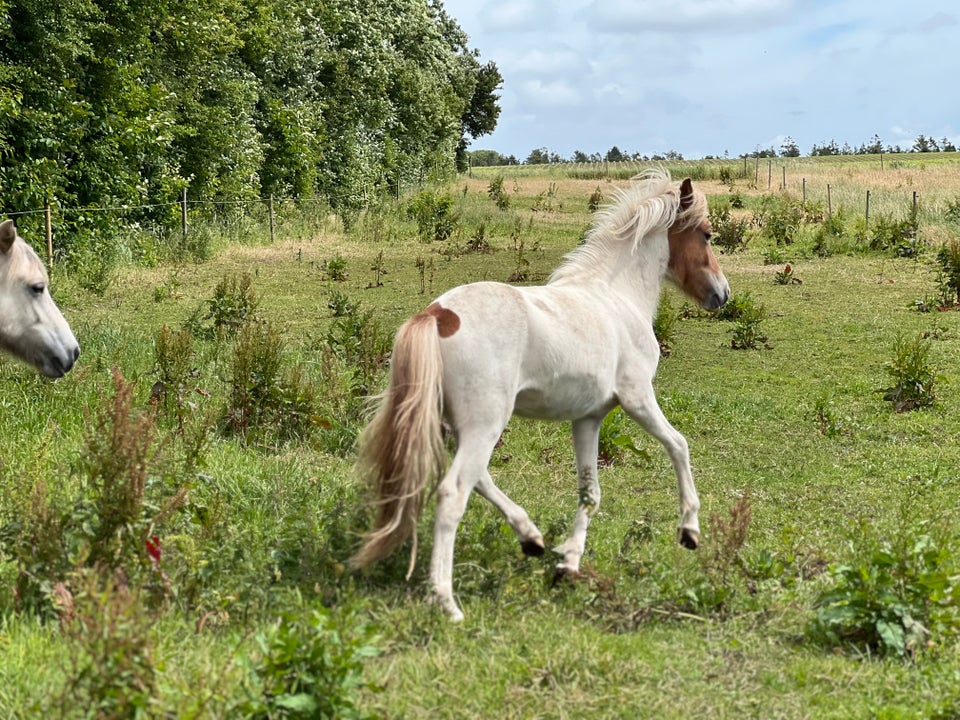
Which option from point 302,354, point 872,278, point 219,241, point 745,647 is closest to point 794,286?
point 872,278

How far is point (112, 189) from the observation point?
1902 centimetres

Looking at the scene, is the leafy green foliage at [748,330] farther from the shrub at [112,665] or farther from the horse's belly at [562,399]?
the shrub at [112,665]

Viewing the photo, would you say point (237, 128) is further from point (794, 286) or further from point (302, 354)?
point (302, 354)

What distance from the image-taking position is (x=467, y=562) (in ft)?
15.7

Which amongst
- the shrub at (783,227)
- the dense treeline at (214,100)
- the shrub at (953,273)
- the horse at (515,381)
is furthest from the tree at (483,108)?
the horse at (515,381)

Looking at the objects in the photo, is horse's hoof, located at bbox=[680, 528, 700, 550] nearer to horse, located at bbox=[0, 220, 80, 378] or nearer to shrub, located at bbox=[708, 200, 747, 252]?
horse, located at bbox=[0, 220, 80, 378]

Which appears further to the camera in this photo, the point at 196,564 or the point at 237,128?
the point at 237,128

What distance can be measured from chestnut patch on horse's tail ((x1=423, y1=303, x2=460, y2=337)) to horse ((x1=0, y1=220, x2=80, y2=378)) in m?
2.31

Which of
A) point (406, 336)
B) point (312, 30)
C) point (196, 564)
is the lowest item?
point (196, 564)

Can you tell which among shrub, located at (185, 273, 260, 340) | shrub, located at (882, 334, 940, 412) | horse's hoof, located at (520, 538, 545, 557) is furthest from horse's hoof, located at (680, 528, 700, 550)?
shrub, located at (185, 273, 260, 340)

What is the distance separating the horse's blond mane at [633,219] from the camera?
19.7 ft

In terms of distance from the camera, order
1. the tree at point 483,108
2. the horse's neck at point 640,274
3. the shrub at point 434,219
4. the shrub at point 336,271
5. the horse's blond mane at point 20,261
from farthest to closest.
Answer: the tree at point 483,108 < the shrub at point 434,219 < the shrub at point 336,271 < the horse's neck at point 640,274 < the horse's blond mane at point 20,261

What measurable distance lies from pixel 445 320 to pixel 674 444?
1623 mm

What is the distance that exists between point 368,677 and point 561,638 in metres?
0.87
